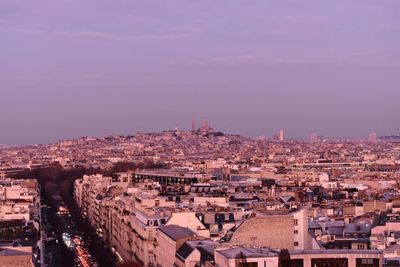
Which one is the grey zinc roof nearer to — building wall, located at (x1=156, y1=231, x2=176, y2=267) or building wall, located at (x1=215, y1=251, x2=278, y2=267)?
building wall, located at (x1=156, y1=231, x2=176, y2=267)

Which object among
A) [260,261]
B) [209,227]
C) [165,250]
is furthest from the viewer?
[209,227]

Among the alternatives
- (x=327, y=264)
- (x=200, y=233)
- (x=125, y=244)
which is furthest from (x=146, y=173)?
(x=327, y=264)

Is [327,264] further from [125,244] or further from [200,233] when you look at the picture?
[125,244]

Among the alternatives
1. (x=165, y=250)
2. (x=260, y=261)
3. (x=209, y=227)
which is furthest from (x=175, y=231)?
(x=260, y=261)

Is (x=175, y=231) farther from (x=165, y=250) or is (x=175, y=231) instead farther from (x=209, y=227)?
(x=209, y=227)

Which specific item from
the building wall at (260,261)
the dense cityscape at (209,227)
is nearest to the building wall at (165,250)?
the dense cityscape at (209,227)

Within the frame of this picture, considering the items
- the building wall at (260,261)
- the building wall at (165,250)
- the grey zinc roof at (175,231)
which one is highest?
the building wall at (260,261)

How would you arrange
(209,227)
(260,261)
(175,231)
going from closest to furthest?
(260,261) < (175,231) < (209,227)

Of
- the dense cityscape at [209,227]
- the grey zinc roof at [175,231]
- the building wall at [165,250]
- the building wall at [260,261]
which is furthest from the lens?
the grey zinc roof at [175,231]

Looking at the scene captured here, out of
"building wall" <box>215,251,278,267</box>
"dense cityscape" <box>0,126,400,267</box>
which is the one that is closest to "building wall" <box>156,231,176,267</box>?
"dense cityscape" <box>0,126,400,267</box>

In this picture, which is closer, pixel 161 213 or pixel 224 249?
pixel 224 249

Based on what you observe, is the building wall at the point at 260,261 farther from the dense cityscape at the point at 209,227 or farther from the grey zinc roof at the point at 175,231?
the grey zinc roof at the point at 175,231
